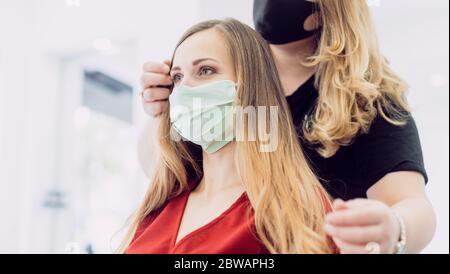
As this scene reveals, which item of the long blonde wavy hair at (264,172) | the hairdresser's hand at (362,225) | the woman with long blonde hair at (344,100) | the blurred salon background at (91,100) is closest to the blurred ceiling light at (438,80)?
the blurred salon background at (91,100)

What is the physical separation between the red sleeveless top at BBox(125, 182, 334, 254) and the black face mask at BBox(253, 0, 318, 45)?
0.38 meters

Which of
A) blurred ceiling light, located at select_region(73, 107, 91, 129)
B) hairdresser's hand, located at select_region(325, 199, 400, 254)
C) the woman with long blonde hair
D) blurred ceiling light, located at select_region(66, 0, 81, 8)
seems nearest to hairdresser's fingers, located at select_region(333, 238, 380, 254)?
hairdresser's hand, located at select_region(325, 199, 400, 254)

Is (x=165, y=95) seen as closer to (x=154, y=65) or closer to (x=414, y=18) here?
(x=154, y=65)

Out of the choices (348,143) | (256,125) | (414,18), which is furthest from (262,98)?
(414,18)

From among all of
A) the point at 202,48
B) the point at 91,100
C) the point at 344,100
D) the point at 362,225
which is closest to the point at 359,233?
the point at 362,225

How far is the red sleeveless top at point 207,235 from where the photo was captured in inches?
32.2

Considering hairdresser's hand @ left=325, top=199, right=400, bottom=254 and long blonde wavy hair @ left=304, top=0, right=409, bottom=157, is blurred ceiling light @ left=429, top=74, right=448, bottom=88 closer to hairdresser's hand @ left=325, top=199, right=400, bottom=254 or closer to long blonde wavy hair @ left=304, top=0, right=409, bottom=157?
long blonde wavy hair @ left=304, top=0, right=409, bottom=157

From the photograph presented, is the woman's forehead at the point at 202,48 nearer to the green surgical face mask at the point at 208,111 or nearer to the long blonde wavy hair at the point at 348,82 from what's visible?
the green surgical face mask at the point at 208,111

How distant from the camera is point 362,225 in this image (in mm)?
602

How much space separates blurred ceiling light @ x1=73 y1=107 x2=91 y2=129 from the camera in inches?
74.9

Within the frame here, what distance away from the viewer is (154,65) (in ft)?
3.33

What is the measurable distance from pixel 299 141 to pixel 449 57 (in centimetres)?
101

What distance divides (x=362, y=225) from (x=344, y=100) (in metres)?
0.39

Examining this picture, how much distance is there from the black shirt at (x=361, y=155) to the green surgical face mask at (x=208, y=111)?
0.57 ft
